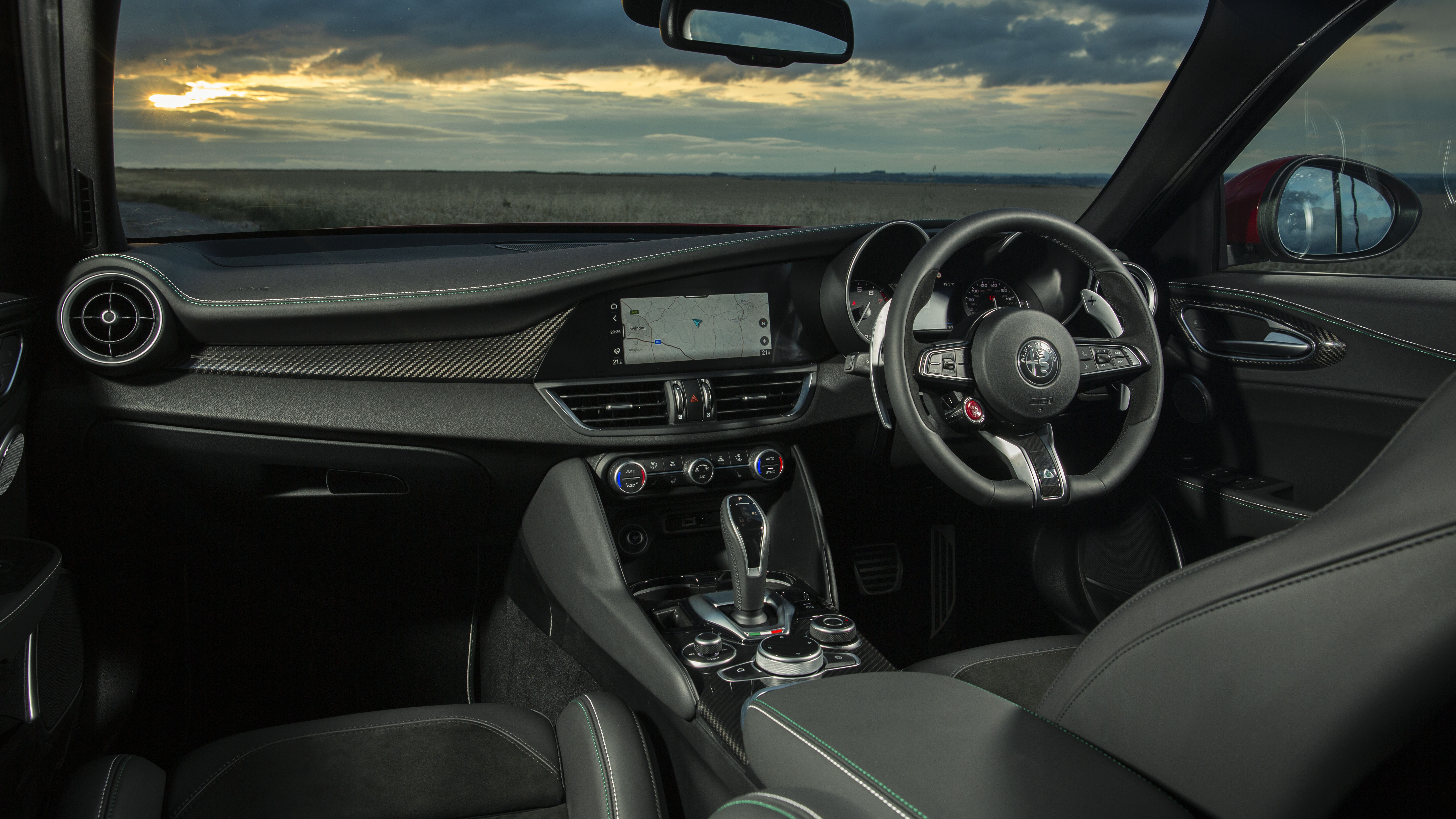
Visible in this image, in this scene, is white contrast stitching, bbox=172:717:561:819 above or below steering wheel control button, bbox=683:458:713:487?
below

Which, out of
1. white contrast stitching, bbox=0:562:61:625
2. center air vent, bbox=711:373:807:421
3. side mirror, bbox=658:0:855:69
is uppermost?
side mirror, bbox=658:0:855:69

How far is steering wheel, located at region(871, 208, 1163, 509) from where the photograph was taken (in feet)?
6.15

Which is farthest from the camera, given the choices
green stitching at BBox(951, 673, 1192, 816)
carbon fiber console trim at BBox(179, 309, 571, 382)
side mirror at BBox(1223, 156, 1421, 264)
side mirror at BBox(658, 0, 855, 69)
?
side mirror at BBox(1223, 156, 1421, 264)

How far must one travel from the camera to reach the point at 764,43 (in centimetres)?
237

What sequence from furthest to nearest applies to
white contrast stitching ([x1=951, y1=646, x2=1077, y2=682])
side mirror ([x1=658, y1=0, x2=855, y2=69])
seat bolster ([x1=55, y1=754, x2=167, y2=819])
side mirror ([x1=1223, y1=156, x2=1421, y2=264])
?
side mirror ([x1=1223, y1=156, x2=1421, y2=264])
side mirror ([x1=658, y1=0, x2=855, y2=69])
white contrast stitching ([x1=951, y1=646, x2=1077, y2=682])
seat bolster ([x1=55, y1=754, x2=167, y2=819])

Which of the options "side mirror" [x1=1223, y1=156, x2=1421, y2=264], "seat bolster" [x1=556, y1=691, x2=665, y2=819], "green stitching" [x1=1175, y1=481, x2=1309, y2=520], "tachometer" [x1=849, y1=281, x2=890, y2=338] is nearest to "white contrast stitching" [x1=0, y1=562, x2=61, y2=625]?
"seat bolster" [x1=556, y1=691, x2=665, y2=819]

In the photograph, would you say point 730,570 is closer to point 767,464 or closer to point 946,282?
point 767,464

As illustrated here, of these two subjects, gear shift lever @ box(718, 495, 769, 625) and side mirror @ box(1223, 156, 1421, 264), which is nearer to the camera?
gear shift lever @ box(718, 495, 769, 625)

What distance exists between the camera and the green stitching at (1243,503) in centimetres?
246

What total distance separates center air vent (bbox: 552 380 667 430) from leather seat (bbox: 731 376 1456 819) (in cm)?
136

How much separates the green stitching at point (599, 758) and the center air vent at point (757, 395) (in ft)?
2.95

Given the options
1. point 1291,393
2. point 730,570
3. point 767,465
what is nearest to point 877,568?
point 767,465

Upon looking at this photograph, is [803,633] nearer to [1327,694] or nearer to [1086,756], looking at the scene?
[1086,756]

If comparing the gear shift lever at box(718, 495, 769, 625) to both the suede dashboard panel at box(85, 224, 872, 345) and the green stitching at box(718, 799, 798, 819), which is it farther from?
the green stitching at box(718, 799, 798, 819)
